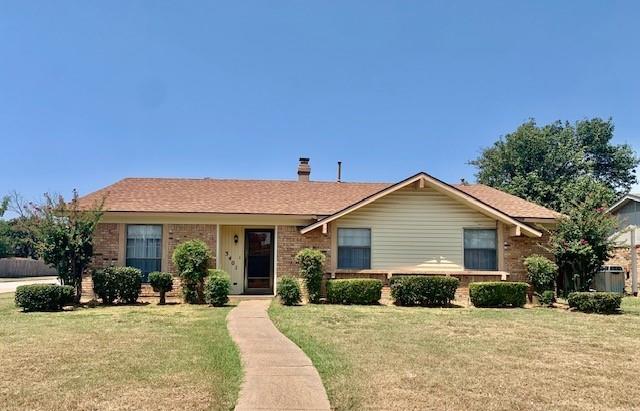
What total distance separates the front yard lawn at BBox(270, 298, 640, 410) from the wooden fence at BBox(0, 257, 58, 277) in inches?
1433

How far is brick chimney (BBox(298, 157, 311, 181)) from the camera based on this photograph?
2266 cm

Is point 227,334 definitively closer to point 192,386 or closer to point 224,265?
point 192,386

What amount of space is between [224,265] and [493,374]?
1209 centimetres

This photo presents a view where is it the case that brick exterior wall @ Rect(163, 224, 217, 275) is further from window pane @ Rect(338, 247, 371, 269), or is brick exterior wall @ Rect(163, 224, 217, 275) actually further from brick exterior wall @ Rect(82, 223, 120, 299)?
window pane @ Rect(338, 247, 371, 269)

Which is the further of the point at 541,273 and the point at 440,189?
the point at 440,189

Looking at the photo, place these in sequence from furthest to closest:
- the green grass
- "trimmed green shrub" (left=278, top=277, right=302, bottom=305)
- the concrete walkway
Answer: "trimmed green shrub" (left=278, top=277, right=302, bottom=305), the green grass, the concrete walkway

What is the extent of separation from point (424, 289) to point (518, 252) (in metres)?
3.94

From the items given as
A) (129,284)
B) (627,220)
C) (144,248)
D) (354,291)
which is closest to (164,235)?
(144,248)

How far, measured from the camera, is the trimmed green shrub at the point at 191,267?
1538 centimetres

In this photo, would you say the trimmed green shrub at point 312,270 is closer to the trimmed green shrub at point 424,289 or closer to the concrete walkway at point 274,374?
the trimmed green shrub at point 424,289

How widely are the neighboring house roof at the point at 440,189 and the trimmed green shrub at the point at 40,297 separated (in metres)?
6.93

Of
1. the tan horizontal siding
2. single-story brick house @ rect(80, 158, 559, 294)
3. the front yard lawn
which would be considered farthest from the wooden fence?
the front yard lawn

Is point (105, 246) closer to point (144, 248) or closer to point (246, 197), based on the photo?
point (144, 248)

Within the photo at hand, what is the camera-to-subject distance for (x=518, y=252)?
17016mm
